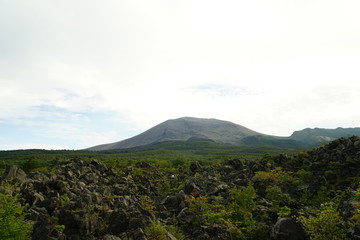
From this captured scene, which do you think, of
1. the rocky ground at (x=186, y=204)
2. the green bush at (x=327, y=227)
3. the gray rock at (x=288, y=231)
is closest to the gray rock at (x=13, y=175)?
the rocky ground at (x=186, y=204)

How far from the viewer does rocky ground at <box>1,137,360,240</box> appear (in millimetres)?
17094

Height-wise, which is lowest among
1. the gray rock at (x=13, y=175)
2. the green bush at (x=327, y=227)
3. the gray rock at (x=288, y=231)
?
the gray rock at (x=288, y=231)

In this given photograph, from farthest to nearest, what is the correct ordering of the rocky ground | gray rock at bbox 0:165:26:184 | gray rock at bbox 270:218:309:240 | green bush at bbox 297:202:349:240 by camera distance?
1. gray rock at bbox 0:165:26:184
2. the rocky ground
3. gray rock at bbox 270:218:309:240
4. green bush at bbox 297:202:349:240

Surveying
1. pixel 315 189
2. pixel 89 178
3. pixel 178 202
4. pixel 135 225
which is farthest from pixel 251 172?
pixel 135 225

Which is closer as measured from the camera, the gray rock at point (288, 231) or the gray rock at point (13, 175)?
the gray rock at point (288, 231)

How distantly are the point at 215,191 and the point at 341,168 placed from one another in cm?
1997

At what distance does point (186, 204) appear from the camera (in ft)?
90.7

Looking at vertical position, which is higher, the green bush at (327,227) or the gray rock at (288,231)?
the green bush at (327,227)

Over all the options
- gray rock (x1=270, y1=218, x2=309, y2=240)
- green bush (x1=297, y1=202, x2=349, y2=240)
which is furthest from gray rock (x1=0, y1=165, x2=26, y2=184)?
green bush (x1=297, y1=202, x2=349, y2=240)

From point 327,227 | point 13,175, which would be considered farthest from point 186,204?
point 13,175

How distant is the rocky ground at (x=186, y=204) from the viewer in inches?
673

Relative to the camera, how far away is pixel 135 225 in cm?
1794

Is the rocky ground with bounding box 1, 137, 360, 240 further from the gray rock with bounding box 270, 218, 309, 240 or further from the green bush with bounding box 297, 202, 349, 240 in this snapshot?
the green bush with bounding box 297, 202, 349, 240

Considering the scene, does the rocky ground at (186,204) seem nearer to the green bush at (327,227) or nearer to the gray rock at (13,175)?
the gray rock at (13,175)
